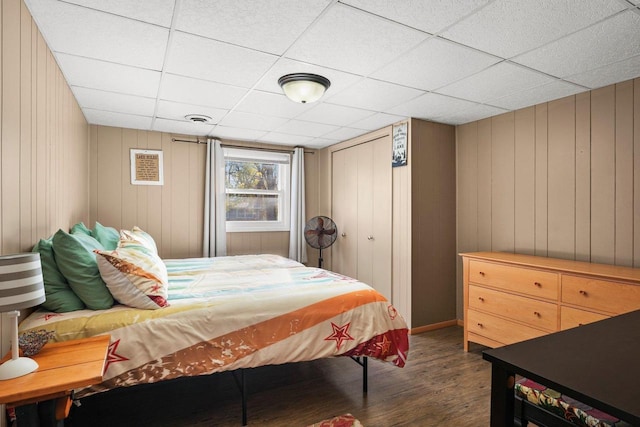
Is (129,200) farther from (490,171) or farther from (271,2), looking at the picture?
(490,171)

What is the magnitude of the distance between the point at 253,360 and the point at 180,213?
2.92 metres

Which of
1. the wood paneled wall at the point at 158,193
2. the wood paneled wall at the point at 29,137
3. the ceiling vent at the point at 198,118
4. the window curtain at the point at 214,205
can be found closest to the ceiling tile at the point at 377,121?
the ceiling vent at the point at 198,118

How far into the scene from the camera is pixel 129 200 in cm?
409

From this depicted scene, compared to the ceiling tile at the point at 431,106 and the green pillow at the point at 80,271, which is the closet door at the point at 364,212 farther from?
the green pillow at the point at 80,271

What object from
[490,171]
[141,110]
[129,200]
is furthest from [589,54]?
[129,200]

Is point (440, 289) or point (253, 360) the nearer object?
point (253, 360)

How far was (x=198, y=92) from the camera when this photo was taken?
284 cm

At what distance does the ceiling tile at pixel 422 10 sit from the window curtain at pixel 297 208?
329 centimetres

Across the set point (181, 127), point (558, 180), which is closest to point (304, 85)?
point (181, 127)

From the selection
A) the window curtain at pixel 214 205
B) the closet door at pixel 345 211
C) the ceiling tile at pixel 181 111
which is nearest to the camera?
the ceiling tile at pixel 181 111

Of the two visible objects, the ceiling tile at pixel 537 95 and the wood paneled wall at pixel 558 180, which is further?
the ceiling tile at pixel 537 95

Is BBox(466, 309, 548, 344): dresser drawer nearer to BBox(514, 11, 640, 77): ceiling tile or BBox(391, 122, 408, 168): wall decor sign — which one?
BBox(391, 122, 408, 168): wall decor sign

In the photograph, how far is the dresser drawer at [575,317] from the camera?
7.43 feet

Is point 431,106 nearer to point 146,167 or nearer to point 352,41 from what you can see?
point 352,41
